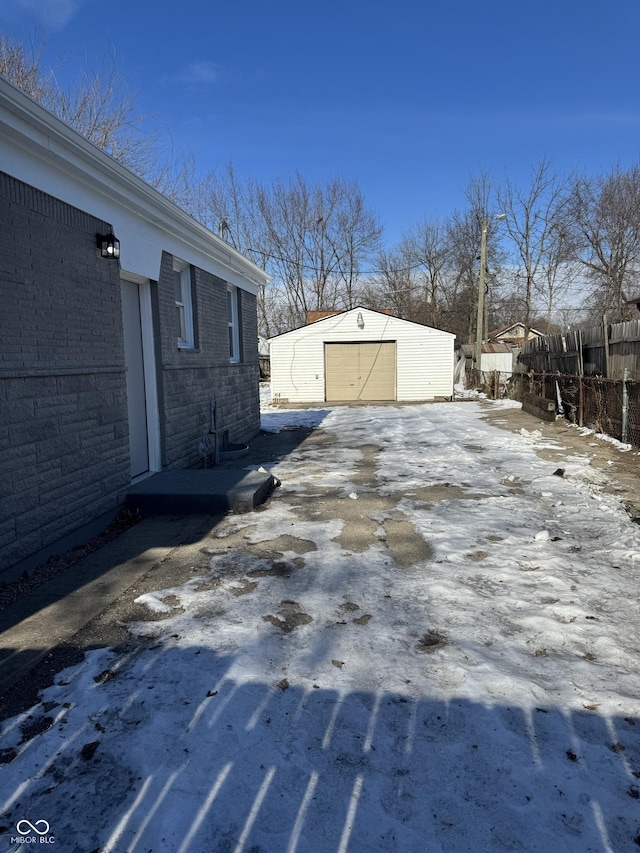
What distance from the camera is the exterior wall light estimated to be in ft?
17.4

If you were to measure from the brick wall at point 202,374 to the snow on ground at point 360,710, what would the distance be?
9.91ft

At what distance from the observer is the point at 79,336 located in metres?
4.87

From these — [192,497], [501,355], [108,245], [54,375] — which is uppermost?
[108,245]

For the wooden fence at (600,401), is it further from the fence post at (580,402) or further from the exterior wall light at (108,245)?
the exterior wall light at (108,245)

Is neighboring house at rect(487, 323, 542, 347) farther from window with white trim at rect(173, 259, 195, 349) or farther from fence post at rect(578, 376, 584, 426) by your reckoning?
window with white trim at rect(173, 259, 195, 349)

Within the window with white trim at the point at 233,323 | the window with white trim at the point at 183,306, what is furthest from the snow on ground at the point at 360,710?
the window with white trim at the point at 233,323

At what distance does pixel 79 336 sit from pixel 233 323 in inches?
250

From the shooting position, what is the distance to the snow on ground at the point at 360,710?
187 cm

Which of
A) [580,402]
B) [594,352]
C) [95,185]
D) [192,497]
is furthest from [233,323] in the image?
[594,352]

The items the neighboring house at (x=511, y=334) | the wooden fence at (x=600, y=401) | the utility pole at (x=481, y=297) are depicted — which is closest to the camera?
the wooden fence at (x=600, y=401)

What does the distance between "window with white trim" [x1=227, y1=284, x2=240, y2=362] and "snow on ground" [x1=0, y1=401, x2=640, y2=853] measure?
22.4 feet

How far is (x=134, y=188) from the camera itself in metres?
5.76

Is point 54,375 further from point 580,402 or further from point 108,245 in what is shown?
point 580,402

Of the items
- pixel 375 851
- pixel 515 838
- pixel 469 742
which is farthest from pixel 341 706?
pixel 515 838
